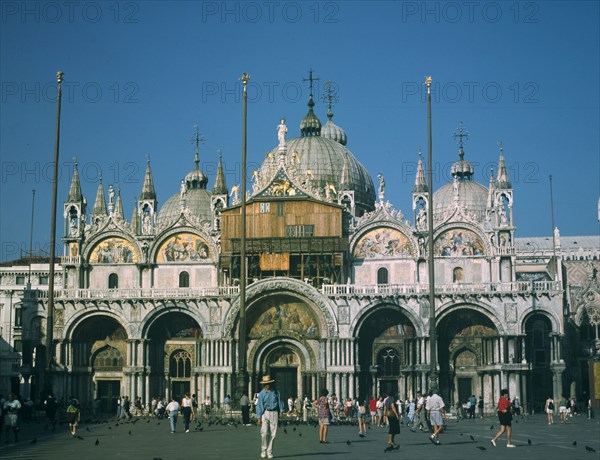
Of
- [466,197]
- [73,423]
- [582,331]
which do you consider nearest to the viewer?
[73,423]

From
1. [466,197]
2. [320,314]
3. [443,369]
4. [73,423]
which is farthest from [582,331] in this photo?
[73,423]

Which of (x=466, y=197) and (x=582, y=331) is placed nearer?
(x=582, y=331)

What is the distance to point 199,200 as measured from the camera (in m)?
97.4

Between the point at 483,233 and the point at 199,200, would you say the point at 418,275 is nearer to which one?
the point at 483,233

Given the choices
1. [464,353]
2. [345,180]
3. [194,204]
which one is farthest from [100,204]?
[464,353]

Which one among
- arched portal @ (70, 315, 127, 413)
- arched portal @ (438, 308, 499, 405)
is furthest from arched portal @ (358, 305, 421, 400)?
arched portal @ (70, 315, 127, 413)

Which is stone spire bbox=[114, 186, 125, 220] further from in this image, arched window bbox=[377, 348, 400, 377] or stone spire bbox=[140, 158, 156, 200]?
arched window bbox=[377, 348, 400, 377]

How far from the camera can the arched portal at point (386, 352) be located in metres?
73.0

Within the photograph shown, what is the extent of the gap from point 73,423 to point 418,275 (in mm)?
36236

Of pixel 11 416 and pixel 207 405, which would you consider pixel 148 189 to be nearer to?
pixel 207 405

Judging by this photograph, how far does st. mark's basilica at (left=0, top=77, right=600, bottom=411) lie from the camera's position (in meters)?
71.5

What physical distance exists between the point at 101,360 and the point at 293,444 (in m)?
42.6

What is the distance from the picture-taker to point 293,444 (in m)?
37.3

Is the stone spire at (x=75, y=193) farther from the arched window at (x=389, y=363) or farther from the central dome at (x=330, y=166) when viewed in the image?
the arched window at (x=389, y=363)
